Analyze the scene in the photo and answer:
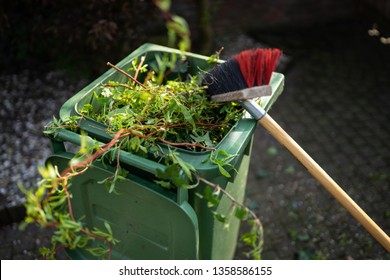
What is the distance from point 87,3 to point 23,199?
1.78m

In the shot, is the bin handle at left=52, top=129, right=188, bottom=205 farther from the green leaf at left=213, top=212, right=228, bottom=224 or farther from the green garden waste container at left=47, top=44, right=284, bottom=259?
the green leaf at left=213, top=212, right=228, bottom=224

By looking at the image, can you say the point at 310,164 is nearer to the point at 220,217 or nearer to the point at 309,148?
the point at 220,217

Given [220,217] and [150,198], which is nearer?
[220,217]

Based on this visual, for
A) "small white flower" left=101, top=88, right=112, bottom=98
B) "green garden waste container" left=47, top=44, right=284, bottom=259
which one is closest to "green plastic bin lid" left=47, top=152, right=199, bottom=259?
"green garden waste container" left=47, top=44, right=284, bottom=259

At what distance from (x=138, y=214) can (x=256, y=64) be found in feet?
2.85

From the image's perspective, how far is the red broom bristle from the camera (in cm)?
192

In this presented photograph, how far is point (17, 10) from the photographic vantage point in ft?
14.0

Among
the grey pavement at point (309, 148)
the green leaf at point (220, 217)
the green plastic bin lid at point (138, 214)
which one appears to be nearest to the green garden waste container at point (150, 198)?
the green plastic bin lid at point (138, 214)

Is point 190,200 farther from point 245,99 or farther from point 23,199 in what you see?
point 23,199

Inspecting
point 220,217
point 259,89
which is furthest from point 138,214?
point 259,89

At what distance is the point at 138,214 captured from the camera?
2035 mm

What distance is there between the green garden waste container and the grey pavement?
3.57 ft

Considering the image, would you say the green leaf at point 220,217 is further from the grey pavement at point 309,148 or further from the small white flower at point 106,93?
the grey pavement at point 309,148
